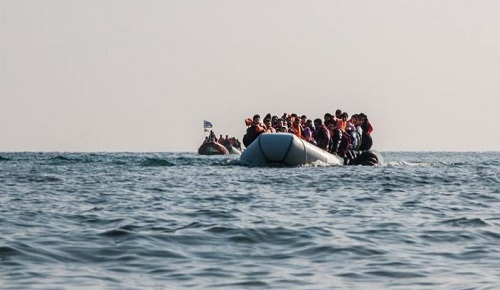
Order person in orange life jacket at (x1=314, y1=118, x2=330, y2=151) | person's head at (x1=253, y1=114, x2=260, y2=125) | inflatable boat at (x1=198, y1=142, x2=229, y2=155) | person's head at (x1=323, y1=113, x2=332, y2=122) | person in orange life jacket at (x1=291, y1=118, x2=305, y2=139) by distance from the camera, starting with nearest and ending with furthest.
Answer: person in orange life jacket at (x1=314, y1=118, x2=330, y2=151), person's head at (x1=253, y1=114, x2=260, y2=125), person's head at (x1=323, y1=113, x2=332, y2=122), person in orange life jacket at (x1=291, y1=118, x2=305, y2=139), inflatable boat at (x1=198, y1=142, x2=229, y2=155)

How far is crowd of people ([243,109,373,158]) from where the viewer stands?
101 feet

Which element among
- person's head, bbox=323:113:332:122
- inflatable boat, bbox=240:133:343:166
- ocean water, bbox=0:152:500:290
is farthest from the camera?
person's head, bbox=323:113:332:122

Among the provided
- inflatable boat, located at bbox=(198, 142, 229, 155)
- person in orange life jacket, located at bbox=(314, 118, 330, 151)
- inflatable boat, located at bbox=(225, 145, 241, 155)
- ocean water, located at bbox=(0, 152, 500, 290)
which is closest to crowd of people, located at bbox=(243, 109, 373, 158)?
person in orange life jacket, located at bbox=(314, 118, 330, 151)

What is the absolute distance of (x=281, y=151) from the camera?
27625 millimetres

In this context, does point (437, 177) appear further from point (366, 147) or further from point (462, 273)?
point (462, 273)

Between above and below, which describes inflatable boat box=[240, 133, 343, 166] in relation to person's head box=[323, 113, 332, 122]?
below

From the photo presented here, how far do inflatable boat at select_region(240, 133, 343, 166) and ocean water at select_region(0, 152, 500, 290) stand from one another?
10321 millimetres

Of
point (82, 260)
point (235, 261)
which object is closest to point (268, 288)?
point (235, 261)

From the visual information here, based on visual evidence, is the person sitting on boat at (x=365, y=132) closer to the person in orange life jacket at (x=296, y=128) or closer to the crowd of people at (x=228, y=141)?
the person in orange life jacket at (x=296, y=128)

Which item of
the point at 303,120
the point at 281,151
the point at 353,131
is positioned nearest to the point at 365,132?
the point at 353,131

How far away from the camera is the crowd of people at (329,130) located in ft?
101

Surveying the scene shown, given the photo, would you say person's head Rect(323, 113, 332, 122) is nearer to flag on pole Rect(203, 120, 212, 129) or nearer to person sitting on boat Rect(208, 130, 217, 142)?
flag on pole Rect(203, 120, 212, 129)

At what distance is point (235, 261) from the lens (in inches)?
324

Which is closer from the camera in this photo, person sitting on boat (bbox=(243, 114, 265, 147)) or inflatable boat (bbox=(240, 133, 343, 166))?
inflatable boat (bbox=(240, 133, 343, 166))
